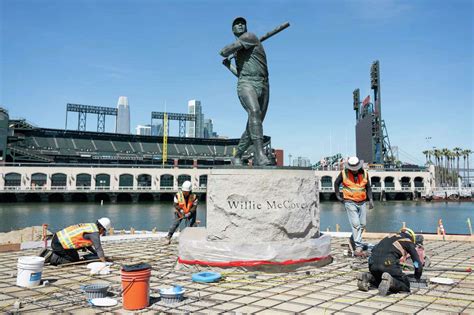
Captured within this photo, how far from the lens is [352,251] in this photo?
331 inches

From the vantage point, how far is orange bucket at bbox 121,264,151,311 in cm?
464

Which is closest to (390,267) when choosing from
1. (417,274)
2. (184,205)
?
(417,274)

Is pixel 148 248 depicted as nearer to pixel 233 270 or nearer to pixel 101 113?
pixel 233 270

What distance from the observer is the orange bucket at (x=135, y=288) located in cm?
464

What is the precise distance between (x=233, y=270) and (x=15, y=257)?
5422 mm

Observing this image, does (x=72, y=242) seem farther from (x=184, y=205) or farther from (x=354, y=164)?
(x=354, y=164)

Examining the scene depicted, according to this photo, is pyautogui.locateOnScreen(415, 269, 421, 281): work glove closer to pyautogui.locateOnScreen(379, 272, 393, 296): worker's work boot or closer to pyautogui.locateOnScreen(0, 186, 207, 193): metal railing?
pyautogui.locateOnScreen(379, 272, 393, 296): worker's work boot

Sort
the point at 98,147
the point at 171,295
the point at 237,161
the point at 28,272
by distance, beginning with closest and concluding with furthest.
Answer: the point at 171,295, the point at 28,272, the point at 237,161, the point at 98,147

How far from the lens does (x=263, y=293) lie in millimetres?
5441

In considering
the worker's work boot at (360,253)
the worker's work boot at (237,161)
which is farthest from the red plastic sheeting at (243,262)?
the worker's work boot at (237,161)

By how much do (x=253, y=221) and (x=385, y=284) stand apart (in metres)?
2.66

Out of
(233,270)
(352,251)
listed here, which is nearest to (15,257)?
(233,270)

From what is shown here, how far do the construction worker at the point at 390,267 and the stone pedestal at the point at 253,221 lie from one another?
1687 millimetres

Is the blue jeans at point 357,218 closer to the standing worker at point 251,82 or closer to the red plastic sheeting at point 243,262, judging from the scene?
the red plastic sheeting at point 243,262
